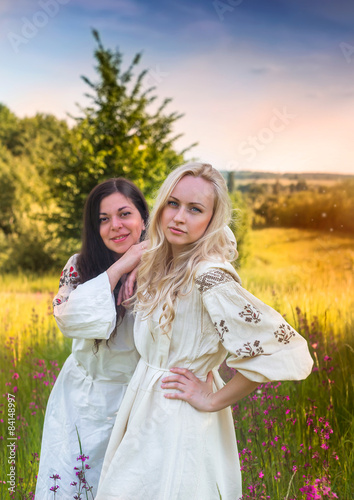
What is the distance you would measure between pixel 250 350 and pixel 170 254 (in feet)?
1.75

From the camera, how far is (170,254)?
1.93 meters

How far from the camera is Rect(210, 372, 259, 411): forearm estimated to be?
5.45 ft

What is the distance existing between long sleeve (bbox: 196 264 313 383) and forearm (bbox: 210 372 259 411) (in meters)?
0.06

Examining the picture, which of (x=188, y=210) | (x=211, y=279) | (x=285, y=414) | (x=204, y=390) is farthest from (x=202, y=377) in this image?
(x=285, y=414)

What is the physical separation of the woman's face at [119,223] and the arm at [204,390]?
80 cm

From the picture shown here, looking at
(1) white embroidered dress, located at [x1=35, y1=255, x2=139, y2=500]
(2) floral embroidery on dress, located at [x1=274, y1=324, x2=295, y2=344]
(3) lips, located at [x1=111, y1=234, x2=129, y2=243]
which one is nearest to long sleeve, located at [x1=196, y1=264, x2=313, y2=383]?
(2) floral embroidery on dress, located at [x1=274, y1=324, x2=295, y2=344]

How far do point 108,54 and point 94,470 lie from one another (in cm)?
811

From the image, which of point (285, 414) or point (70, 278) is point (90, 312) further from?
point (285, 414)

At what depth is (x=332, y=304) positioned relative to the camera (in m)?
4.29

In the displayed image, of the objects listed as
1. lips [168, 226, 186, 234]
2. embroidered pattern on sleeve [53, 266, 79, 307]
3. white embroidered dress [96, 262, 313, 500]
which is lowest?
white embroidered dress [96, 262, 313, 500]

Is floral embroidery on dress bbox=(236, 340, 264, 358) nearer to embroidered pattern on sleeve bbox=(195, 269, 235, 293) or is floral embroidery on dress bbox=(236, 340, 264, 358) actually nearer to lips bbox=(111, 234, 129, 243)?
embroidered pattern on sleeve bbox=(195, 269, 235, 293)

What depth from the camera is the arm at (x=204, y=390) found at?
167 cm

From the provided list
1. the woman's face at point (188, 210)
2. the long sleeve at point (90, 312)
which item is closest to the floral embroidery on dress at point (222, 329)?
the woman's face at point (188, 210)

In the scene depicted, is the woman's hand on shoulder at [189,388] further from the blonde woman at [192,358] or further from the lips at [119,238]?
the lips at [119,238]
